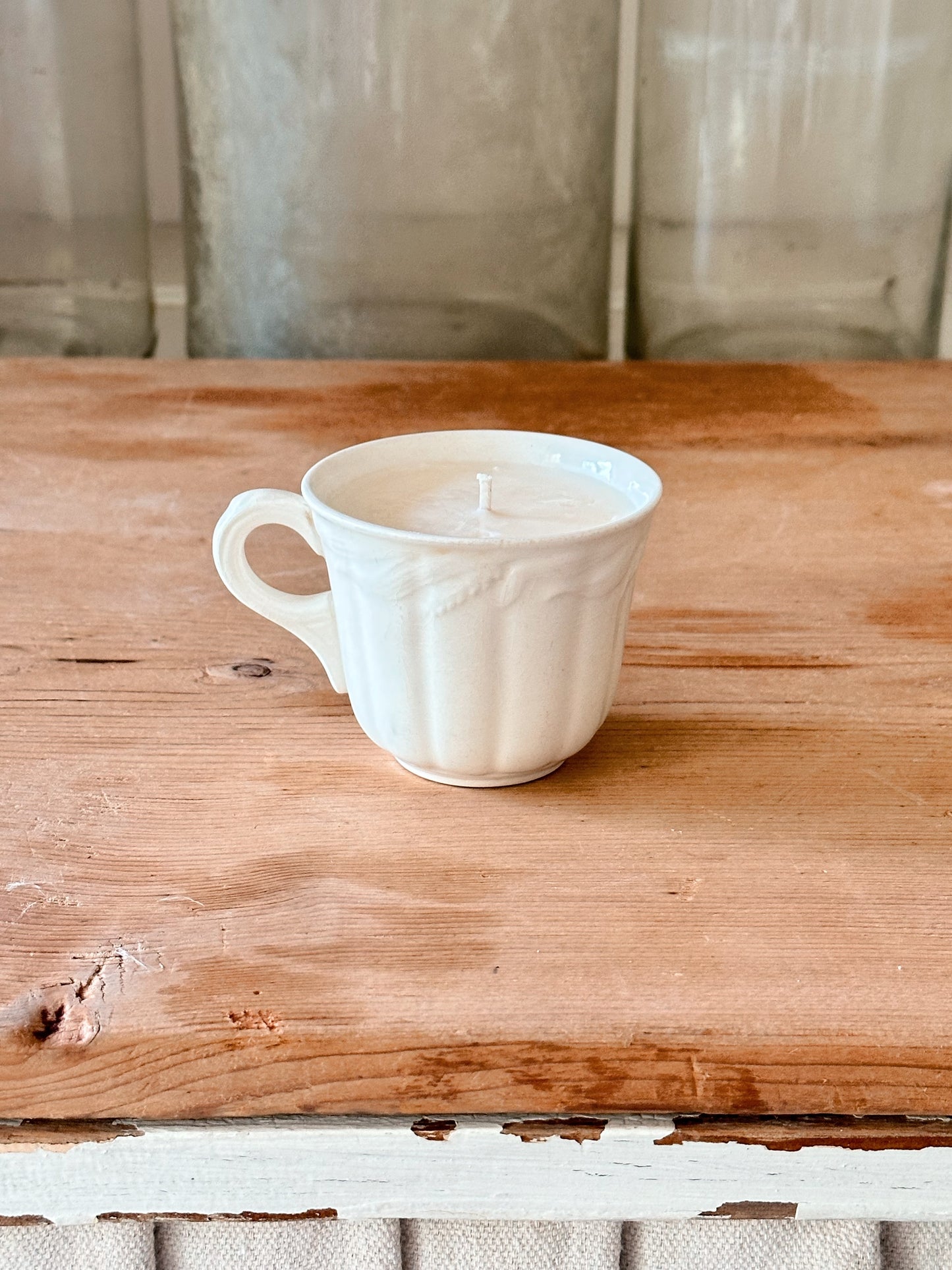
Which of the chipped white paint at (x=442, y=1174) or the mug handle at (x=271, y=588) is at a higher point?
the mug handle at (x=271, y=588)

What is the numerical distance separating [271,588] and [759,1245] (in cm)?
20

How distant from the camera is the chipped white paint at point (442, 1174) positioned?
251mm

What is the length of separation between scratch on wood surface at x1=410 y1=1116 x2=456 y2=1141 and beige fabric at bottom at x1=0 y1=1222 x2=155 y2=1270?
0.09 metres

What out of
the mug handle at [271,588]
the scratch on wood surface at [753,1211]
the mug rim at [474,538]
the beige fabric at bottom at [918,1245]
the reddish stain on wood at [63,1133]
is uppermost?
the mug rim at [474,538]

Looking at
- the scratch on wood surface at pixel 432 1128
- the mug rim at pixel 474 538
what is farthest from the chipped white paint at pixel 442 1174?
the mug rim at pixel 474 538

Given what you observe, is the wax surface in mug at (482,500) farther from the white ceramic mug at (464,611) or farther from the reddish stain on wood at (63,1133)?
the reddish stain on wood at (63,1133)

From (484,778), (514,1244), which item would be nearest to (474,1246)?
(514,1244)

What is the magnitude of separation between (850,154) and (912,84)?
55mm

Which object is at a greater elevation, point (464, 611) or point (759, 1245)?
point (464, 611)

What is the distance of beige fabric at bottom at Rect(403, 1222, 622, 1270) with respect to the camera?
30cm

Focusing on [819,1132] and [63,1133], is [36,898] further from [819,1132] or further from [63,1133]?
[819,1132]

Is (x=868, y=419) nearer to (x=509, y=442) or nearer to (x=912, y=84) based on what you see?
(x=912, y=84)

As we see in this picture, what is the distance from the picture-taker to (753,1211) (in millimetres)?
266

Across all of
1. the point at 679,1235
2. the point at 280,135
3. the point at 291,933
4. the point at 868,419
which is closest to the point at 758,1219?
the point at 679,1235
